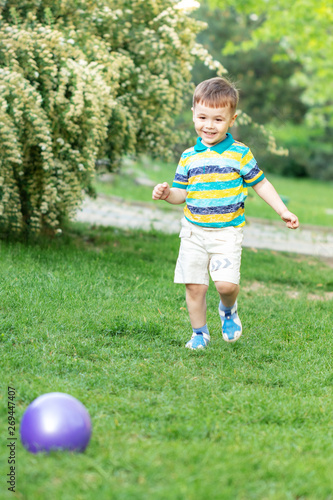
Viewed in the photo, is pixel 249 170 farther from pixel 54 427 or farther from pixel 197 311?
pixel 54 427

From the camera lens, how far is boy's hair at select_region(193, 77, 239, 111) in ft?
12.8

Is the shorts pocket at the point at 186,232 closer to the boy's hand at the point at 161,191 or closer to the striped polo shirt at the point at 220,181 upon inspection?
the striped polo shirt at the point at 220,181

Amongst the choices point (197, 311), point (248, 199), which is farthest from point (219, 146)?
point (248, 199)

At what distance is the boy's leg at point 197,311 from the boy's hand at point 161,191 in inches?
25.1

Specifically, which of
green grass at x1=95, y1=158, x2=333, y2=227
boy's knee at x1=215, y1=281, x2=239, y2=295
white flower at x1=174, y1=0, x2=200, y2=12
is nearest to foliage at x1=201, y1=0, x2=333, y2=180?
green grass at x1=95, y1=158, x2=333, y2=227

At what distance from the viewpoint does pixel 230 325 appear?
414 centimetres

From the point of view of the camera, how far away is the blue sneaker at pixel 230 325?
413 cm

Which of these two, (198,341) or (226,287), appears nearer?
(226,287)

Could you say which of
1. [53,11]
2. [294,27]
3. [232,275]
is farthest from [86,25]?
[294,27]

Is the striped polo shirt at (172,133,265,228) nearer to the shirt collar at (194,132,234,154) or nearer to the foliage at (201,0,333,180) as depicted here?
the shirt collar at (194,132,234,154)

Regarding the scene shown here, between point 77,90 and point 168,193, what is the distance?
2.12 metres

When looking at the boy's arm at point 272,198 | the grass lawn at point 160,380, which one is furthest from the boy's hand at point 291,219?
the grass lawn at point 160,380

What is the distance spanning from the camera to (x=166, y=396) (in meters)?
3.28

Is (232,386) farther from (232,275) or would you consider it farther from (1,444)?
(1,444)
